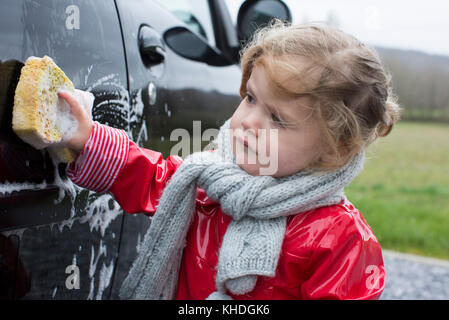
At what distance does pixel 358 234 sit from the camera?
1.23 metres

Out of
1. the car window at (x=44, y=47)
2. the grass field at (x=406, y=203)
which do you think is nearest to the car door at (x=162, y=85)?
the car window at (x=44, y=47)

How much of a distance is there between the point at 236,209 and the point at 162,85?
22.2 inches

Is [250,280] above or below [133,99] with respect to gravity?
below

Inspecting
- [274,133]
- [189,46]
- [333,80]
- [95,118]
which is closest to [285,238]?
[274,133]

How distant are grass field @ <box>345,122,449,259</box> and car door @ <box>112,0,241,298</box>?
26.1 inches

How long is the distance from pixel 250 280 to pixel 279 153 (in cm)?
33

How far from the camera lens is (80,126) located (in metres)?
1.15

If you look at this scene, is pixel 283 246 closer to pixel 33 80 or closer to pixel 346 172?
pixel 346 172

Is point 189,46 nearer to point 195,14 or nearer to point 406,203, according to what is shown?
point 195,14

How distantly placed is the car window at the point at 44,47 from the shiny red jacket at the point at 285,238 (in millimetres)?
145

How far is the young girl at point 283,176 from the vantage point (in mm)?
1196

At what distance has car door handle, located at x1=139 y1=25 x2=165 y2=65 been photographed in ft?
4.88

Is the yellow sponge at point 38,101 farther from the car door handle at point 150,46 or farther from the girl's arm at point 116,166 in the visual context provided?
the car door handle at point 150,46
